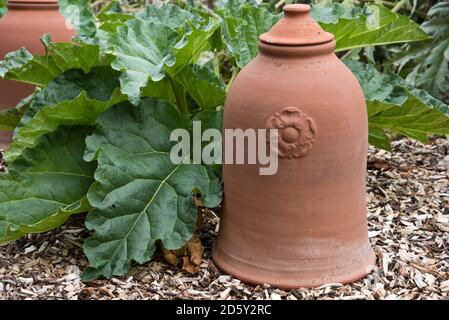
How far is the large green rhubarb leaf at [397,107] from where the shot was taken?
3.37 meters

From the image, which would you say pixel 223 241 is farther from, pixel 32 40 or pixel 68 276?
pixel 32 40

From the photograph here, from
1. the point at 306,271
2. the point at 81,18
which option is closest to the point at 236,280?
the point at 306,271

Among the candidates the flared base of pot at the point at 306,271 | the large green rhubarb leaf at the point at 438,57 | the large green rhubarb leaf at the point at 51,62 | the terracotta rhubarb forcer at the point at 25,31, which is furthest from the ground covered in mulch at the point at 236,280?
the terracotta rhubarb forcer at the point at 25,31

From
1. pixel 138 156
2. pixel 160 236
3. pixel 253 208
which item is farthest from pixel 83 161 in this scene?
pixel 253 208

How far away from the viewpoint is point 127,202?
9.55 feet

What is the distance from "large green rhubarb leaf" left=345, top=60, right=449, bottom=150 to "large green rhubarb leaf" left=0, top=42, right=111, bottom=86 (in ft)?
3.71

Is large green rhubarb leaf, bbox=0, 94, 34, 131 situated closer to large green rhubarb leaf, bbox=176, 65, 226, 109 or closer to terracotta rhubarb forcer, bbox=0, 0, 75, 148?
large green rhubarb leaf, bbox=176, 65, 226, 109

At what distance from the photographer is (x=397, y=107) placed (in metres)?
3.37

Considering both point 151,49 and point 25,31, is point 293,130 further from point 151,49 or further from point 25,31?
point 25,31

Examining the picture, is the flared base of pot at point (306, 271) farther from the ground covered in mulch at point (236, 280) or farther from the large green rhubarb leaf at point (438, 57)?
the large green rhubarb leaf at point (438, 57)

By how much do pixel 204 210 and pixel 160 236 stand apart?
2.01ft

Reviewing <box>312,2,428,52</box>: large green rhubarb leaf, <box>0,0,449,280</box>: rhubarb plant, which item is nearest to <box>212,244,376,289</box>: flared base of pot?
<box>0,0,449,280</box>: rhubarb plant

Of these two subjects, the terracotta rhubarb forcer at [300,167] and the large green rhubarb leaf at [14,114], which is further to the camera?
the large green rhubarb leaf at [14,114]

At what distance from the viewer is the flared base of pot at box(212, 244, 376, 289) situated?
2.82 meters
